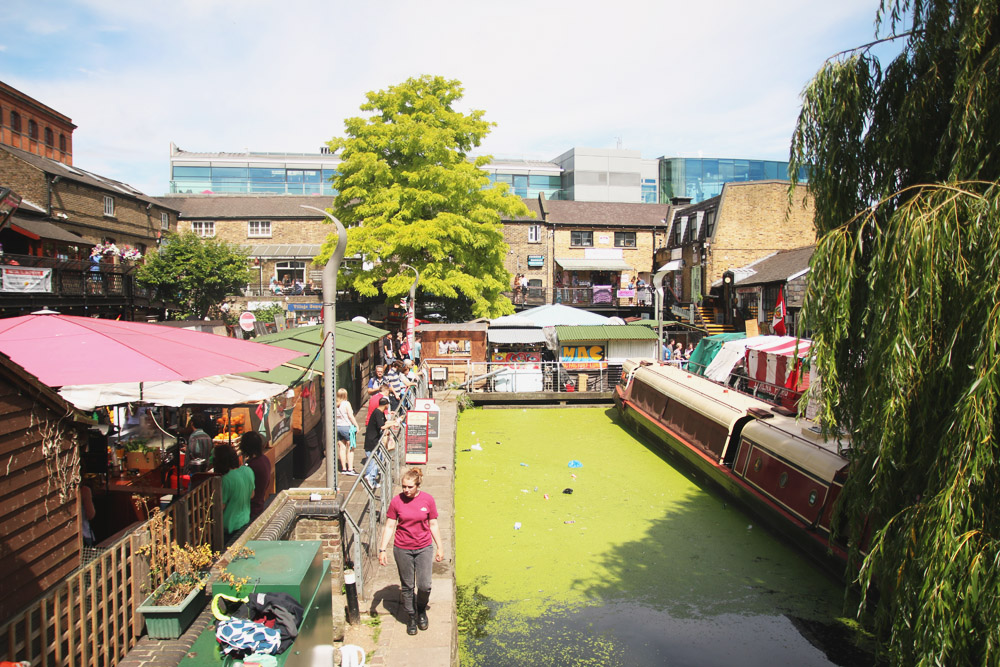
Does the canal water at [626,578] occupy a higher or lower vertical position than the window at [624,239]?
lower

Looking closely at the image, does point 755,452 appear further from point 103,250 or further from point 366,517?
point 103,250

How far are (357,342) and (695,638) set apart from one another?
10569 millimetres

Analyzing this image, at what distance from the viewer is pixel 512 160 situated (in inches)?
2285

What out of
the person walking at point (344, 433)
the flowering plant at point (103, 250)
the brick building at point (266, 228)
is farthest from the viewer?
the brick building at point (266, 228)

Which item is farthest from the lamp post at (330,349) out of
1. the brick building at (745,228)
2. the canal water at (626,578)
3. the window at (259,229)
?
the window at (259,229)

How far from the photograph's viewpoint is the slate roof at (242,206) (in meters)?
37.8

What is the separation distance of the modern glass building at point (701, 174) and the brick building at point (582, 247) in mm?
20893

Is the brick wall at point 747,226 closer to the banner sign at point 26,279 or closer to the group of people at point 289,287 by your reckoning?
the group of people at point 289,287

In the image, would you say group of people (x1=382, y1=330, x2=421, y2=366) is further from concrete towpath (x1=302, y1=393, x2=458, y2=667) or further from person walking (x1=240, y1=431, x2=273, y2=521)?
person walking (x1=240, y1=431, x2=273, y2=521)

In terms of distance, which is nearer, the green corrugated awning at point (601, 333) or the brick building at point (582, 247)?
the green corrugated awning at point (601, 333)

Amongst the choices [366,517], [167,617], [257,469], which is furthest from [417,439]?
[167,617]

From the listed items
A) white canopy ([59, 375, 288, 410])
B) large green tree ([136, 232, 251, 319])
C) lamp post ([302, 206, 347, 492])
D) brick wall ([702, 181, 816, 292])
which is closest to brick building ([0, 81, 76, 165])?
large green tree ([136, 232, 251, 319])

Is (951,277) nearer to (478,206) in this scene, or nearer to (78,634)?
(78,634)

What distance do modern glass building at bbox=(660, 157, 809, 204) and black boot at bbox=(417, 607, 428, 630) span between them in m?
58.4
